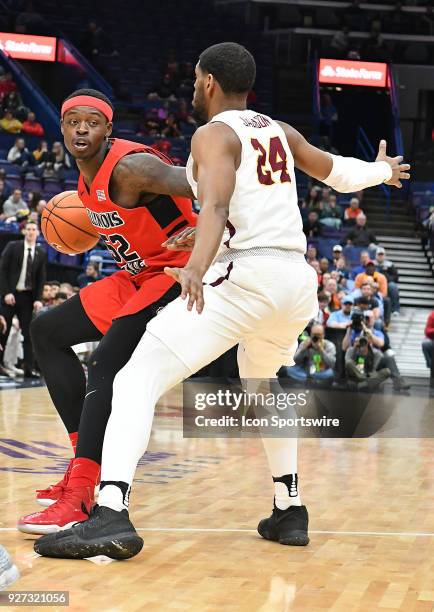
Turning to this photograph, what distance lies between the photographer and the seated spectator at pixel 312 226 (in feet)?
61.9

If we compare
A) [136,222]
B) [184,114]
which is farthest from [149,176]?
[184,114]

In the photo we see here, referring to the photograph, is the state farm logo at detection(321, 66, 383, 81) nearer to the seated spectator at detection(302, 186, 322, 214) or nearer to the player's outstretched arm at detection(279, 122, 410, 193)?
the seated spectator at detection(302, 186, 322, 214)

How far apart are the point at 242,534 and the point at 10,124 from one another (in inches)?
677

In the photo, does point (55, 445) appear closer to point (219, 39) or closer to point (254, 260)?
point (254, 260)

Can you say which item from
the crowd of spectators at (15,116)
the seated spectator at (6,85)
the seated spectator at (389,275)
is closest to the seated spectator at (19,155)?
the crowd of spectators at (15,116)

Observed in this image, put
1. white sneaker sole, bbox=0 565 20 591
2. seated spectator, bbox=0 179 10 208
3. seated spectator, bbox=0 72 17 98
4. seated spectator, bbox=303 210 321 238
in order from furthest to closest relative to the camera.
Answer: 1. seated spectator, bbox=0 72 17 98
2. seated spectator, bbox=303 210 321 238
3. seated spectator, bbox=0 179 10 208
4. white sneaker sole, bbox=0 565 20 591

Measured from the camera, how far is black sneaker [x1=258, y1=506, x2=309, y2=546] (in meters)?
4.03

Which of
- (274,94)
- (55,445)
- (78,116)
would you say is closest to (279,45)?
(274,94)

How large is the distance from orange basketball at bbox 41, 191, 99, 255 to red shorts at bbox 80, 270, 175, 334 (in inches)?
14.0

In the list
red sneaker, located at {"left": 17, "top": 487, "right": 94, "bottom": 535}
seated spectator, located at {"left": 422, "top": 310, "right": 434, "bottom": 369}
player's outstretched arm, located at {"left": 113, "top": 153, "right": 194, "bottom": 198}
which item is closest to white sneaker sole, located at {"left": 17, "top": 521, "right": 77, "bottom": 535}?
red sneaker, located at {"left": 17, "top": 487, "right": 94, "bottom": 535}

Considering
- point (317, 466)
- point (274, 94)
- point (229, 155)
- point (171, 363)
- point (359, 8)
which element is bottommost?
point (317, 466)

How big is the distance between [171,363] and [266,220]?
0.61 m

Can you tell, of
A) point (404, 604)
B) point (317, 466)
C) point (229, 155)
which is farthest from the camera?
point (317, 466)

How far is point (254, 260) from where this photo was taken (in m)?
3.74
